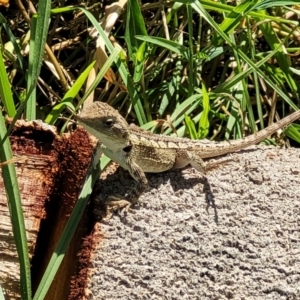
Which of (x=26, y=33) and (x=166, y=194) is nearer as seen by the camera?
(x=166, y=194)

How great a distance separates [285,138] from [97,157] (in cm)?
163

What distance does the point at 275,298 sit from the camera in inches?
107

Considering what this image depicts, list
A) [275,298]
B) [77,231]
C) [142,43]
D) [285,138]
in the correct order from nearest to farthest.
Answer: [275,298], [77,231], [142,43], [285,138]

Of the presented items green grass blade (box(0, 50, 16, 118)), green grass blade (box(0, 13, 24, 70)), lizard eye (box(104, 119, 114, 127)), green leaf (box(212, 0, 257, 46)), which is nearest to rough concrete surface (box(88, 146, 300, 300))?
lizard eye (box(104, 119, 114, 127))

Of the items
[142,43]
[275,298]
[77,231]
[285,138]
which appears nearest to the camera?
[275,298]

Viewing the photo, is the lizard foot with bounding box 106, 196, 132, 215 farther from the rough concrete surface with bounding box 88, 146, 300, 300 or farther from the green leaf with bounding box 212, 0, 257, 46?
the green leaf with bounding box 212, 0, 257, 46

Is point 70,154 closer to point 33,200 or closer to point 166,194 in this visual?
point 33,200

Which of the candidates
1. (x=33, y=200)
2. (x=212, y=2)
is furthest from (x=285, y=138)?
(x=33, y=200)

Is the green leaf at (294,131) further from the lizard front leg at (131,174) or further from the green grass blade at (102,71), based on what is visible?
the lizard front leg at (131,174)

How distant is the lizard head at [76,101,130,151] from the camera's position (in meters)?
3.02

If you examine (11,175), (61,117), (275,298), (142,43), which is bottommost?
(275,298)

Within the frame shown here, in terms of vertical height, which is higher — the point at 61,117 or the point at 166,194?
the point at 61,117

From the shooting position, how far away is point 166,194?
120 inches

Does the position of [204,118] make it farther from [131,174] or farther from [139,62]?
[131,174]
